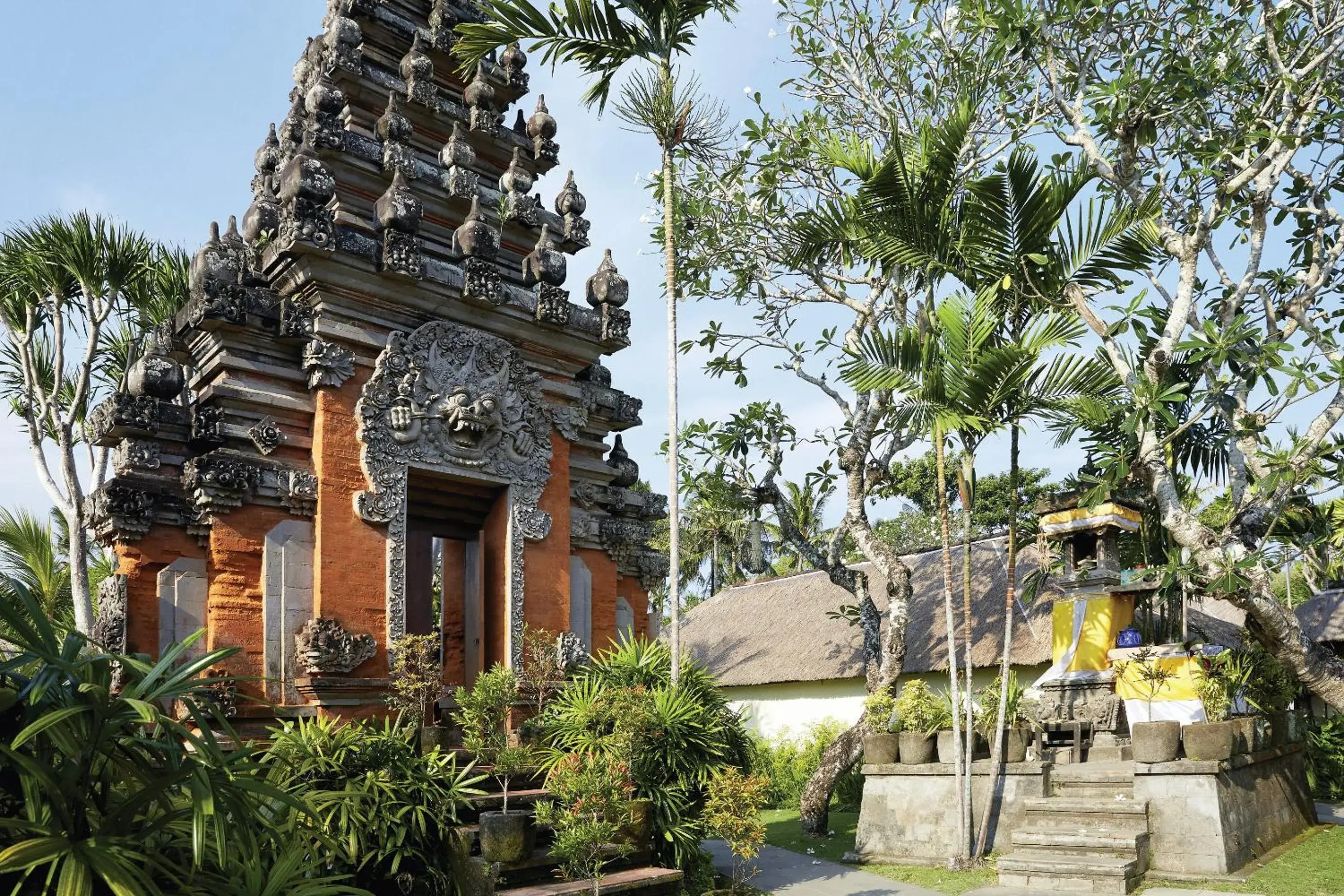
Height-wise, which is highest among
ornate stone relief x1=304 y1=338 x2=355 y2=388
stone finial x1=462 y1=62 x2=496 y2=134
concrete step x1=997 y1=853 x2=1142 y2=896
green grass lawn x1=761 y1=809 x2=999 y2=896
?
stone finial x1=462 y1=62 x2=496 y2=134

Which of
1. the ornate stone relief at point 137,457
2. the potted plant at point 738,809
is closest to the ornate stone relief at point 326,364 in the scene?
the ornate stone relief at point 137,457

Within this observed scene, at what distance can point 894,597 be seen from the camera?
14.1 metres

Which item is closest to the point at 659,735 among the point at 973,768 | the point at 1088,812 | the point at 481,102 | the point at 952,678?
the point at 952,678

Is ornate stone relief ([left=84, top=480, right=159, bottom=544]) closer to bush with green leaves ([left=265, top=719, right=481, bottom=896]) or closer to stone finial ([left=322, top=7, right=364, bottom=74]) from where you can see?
bush with green leaves ([left=265, top=719, right=481, bottom=896])


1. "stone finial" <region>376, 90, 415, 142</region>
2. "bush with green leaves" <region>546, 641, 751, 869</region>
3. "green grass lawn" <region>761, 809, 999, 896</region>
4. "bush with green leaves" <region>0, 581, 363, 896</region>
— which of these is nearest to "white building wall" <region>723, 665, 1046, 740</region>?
"green grass lawn" <region>761, 809, 999, 896</region>

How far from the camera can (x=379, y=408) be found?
9.36 m

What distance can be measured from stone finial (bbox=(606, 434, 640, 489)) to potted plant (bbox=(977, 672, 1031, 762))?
458 cm

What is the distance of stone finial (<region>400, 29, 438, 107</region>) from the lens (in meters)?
10.7

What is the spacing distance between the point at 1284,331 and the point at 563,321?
816 centimetres

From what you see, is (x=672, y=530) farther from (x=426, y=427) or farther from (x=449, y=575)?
(x=449, y=575)

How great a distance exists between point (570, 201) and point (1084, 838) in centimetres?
825

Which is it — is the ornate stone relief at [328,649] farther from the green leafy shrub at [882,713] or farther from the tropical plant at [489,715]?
the green leafy shrub at [882,713]

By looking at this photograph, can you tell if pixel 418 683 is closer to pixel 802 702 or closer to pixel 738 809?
pixel 738 809

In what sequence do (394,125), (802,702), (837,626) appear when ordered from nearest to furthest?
(394,125) < (802,702) < (837,626)
